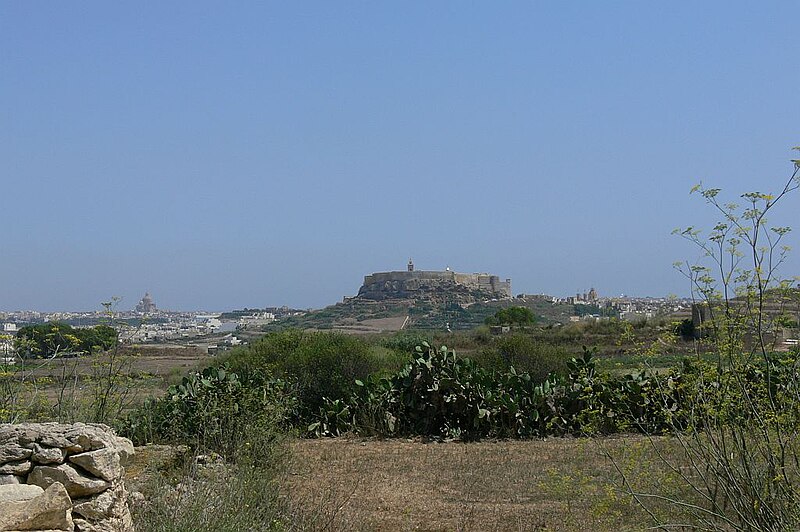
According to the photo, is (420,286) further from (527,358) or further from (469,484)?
(469,484)

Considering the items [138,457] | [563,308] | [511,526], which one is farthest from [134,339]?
[563,308]

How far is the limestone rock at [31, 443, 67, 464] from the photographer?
16.4ft

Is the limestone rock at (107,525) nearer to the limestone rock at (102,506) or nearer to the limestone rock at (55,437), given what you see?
the limestone rock at (102,506)

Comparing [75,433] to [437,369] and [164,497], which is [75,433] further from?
[437,369]

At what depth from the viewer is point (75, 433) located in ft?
16.6

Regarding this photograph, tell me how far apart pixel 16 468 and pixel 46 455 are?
0.20 meters

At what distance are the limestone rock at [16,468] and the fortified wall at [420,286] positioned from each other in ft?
211

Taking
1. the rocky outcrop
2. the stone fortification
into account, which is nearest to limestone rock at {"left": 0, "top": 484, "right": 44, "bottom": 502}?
the rocky outcrop

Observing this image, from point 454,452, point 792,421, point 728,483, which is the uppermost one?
point 792,421

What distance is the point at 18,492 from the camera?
14.6 ft

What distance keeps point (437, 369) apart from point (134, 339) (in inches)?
193

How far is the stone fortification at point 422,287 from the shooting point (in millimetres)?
70500

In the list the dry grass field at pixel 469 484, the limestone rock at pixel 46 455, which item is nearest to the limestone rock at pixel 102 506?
the limestone rock at pixel 46 455

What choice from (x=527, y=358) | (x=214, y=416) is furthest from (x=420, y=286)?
(x=214, y=416)
